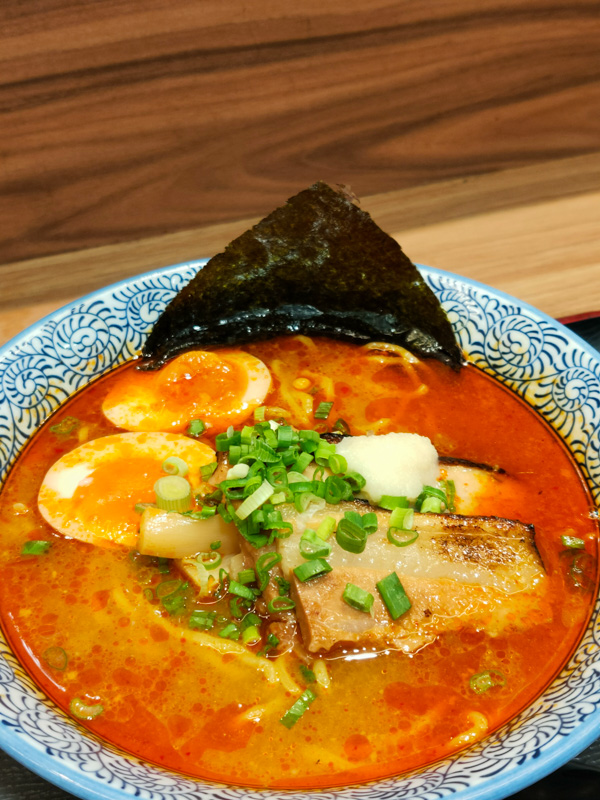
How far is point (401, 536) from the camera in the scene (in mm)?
1820

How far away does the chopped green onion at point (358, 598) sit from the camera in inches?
66.7

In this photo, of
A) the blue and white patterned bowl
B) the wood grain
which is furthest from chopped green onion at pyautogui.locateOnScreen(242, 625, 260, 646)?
the wood grain

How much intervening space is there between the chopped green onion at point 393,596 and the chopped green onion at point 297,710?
11.1 inches

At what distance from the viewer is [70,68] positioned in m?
2.70

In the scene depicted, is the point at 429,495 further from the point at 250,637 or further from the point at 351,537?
the point at 250,637

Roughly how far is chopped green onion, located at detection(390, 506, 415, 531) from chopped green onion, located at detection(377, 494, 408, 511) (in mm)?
48

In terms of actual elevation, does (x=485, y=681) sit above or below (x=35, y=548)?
below

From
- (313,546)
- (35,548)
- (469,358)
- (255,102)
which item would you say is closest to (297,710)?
(313,546)

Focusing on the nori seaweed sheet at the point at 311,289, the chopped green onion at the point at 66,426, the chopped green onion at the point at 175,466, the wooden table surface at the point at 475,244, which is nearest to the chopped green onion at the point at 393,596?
the chopped green onion at the point at 175,466

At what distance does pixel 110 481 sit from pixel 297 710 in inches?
36.0

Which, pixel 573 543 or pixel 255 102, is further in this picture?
pixel 255 102

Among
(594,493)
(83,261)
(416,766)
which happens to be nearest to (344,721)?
(416,766)

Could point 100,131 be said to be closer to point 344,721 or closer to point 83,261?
point 83,261

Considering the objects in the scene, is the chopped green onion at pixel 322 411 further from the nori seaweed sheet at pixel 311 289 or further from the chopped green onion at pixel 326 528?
the chopped green onion at pixel 326 528
